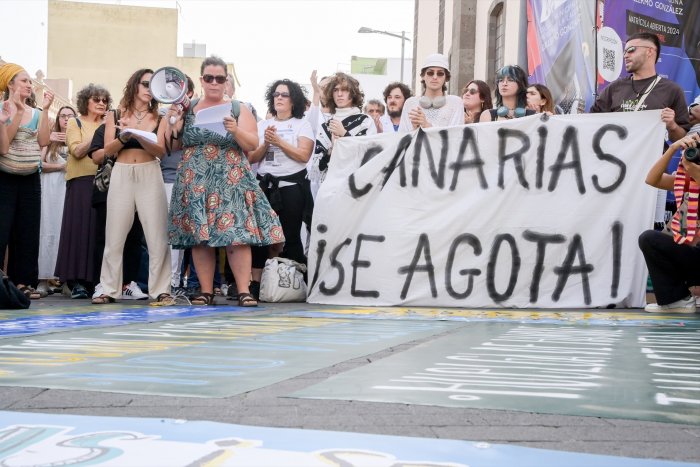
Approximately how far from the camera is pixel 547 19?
10383mm

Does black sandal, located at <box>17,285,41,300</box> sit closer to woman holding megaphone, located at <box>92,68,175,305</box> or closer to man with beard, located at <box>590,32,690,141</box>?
woman holding megaphone, located at <box>92,68,175,305</box>

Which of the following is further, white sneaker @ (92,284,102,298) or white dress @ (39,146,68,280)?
white dress @ (39,146,68,280)

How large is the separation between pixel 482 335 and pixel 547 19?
6110 millimetres

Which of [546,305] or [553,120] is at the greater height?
[553,120]

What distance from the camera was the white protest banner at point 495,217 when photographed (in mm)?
7508

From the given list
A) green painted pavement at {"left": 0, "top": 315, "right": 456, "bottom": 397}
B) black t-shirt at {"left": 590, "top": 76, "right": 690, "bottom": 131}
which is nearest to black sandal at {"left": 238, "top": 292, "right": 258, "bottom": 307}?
green painted pavement at {"left": 0, "top": 315, "right": 456, "bottom": 397}

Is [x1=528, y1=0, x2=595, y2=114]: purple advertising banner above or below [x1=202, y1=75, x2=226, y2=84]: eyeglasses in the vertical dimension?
above

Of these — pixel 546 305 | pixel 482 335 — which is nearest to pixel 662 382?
pixel 482 335

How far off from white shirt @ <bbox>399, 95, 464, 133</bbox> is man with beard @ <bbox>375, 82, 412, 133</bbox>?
1.22 meters

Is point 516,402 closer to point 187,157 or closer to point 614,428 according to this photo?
point 614,428

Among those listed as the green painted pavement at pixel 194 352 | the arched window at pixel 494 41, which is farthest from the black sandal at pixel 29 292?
the arched window at pixel 494 41

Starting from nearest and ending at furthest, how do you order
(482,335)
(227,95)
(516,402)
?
(516,402) < (482,335) < (227,95)

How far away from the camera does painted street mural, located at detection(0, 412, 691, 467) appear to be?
210 cm

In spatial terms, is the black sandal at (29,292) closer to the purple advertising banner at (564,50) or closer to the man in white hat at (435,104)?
the man in white hat at (435,104)
